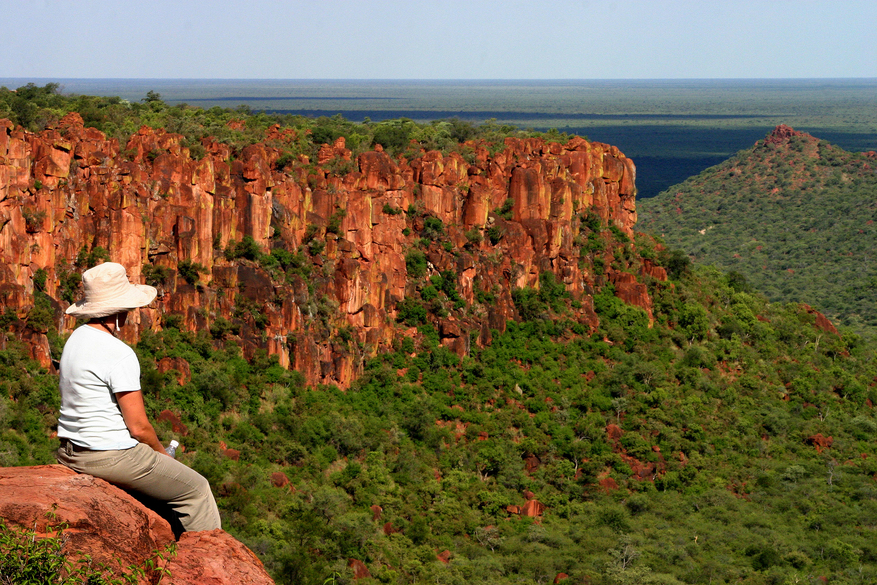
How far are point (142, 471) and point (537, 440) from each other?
3331cm

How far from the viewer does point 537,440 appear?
1550 inches

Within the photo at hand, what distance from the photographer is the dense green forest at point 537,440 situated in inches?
1152

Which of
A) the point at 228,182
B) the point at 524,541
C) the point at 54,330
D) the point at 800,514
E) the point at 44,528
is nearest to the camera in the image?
the point at 44,528

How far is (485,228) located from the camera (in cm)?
4712

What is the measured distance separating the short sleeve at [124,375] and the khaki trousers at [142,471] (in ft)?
1.81

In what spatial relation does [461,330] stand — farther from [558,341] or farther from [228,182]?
[228,182]

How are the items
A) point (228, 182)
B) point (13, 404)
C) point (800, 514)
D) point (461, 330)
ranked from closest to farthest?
point (13, 404)
point (800, 514)
point (228, 182)
point (461, 330)

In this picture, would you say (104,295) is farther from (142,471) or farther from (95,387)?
(142,471)

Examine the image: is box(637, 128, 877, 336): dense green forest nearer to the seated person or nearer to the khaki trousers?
the khaki trousers

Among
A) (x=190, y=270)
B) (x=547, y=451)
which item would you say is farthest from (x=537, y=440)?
(x=190, y=270)

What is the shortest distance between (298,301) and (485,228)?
13.1 meters

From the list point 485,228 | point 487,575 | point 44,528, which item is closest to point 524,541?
point 487,575

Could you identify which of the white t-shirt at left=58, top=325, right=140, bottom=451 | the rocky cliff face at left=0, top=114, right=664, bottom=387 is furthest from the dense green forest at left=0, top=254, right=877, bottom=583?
the white t-shirt at left=58, top=325, right=140, bottom=451

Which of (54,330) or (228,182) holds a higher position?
(228,182)
